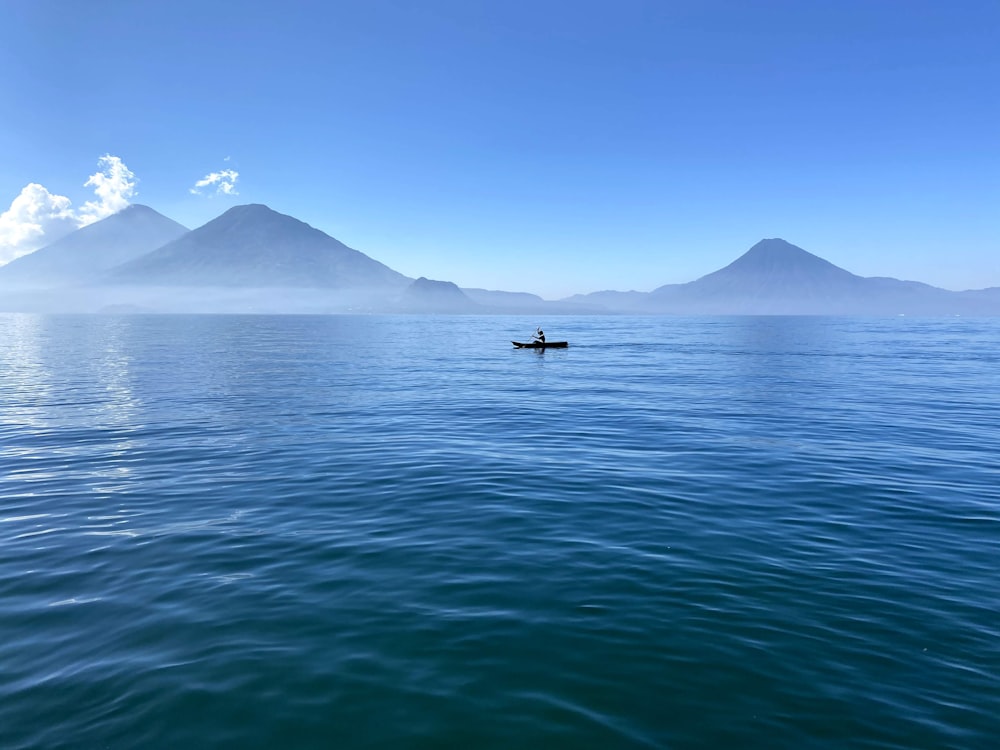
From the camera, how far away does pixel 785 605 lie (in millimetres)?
9930

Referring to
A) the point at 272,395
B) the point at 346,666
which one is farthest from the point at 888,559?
the point at 272,395

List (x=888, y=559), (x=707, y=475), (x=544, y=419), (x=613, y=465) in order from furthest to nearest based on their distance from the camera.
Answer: (x=544, y=419) → (x=613, y=465) → (x=707, y=475) → (x=888, y=559)

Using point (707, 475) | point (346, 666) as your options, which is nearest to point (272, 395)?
point (707, 475)

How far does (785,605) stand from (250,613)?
31.1 feet

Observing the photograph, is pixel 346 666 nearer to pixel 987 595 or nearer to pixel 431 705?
pixel 431 705

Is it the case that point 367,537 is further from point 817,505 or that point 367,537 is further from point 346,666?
point 817,505

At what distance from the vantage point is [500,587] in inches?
422

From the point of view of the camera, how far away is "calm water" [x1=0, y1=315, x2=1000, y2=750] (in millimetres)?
7215

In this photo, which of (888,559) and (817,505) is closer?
(888,559)

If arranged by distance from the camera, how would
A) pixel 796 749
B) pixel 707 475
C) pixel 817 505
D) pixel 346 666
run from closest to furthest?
1. pixel 796 749
2. pixel 346 666
3. pixel 817 505
4. pixel 707 475

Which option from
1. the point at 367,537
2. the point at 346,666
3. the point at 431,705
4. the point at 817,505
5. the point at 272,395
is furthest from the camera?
the point at 272,395

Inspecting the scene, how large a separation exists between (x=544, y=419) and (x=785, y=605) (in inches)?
788

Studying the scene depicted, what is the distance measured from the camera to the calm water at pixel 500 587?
7215 millimetres

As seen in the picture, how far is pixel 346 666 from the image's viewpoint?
8195 millimetres
